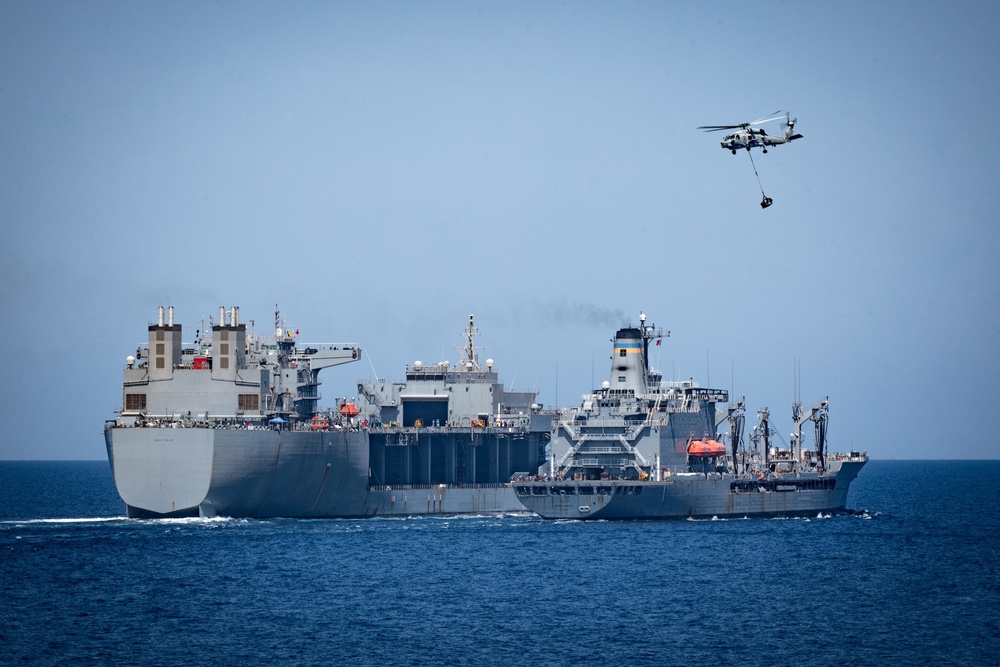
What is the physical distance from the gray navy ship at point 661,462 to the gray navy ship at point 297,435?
516cm

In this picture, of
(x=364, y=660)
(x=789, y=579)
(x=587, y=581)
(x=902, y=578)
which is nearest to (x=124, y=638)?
(x=364, y=660)

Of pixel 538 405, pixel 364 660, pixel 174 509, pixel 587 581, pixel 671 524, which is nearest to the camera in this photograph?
pixel 364 660

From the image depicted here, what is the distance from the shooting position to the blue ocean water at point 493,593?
5106cm

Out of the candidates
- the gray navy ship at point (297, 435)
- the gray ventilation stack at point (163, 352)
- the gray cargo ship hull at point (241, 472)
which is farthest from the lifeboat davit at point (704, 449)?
the gray ventilation stack at point (163, 352)

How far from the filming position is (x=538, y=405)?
103188 millimetres

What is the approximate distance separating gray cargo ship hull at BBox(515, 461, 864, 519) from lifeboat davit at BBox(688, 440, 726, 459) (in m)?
1.40

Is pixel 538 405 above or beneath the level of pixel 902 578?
above

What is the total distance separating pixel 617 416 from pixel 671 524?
7.33 metres

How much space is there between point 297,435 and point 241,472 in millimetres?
4437

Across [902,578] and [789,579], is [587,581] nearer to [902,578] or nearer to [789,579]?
[789,579]

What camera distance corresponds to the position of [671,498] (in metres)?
90.5

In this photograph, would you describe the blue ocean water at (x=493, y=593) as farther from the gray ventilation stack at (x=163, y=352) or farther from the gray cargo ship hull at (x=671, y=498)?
the gray ventilation stack at (x=163, y=352)

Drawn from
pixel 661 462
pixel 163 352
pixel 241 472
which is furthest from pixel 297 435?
pixel 661 462

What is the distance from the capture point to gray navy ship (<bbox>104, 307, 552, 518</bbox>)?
84000 mm
